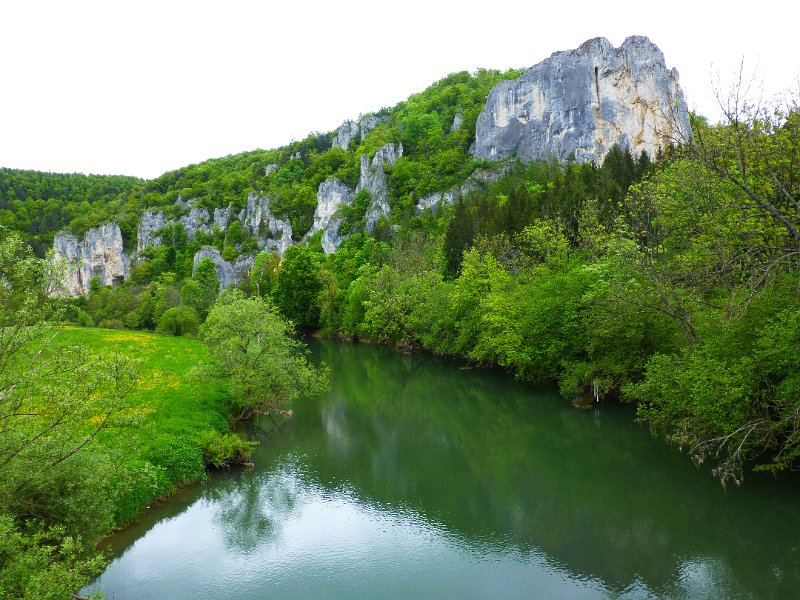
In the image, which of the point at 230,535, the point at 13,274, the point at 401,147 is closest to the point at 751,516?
the point at 230,535

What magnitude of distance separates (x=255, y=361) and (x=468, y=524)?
1209cm

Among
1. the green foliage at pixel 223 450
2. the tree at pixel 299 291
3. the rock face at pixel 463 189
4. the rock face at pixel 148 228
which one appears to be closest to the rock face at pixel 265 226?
the rock face at pixel 148 228

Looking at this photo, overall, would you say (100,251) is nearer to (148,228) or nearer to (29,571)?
(148,228)

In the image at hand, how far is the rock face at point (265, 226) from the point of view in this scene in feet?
329

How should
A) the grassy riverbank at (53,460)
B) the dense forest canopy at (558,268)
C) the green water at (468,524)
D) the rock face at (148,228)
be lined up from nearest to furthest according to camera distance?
the grassy riverbank at (53,460), the green water at (468,524), the dense forest canopy at (558,268), the rock face at (148,228)

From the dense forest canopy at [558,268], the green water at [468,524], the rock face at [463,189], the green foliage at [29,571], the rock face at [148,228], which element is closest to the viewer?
the green foliage at [29,571]

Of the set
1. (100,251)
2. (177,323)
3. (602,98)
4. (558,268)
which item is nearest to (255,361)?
(558,268)

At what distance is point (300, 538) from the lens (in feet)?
48.2

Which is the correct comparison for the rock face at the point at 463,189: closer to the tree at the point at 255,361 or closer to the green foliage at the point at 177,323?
the green foliage at the point at 177,323

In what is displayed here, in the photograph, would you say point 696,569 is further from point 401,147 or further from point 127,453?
point 401,147

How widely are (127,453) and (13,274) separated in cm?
577

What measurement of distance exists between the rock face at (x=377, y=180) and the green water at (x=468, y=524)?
67.8m

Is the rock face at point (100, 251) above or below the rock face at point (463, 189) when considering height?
below

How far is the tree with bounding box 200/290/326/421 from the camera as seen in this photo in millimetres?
23078
